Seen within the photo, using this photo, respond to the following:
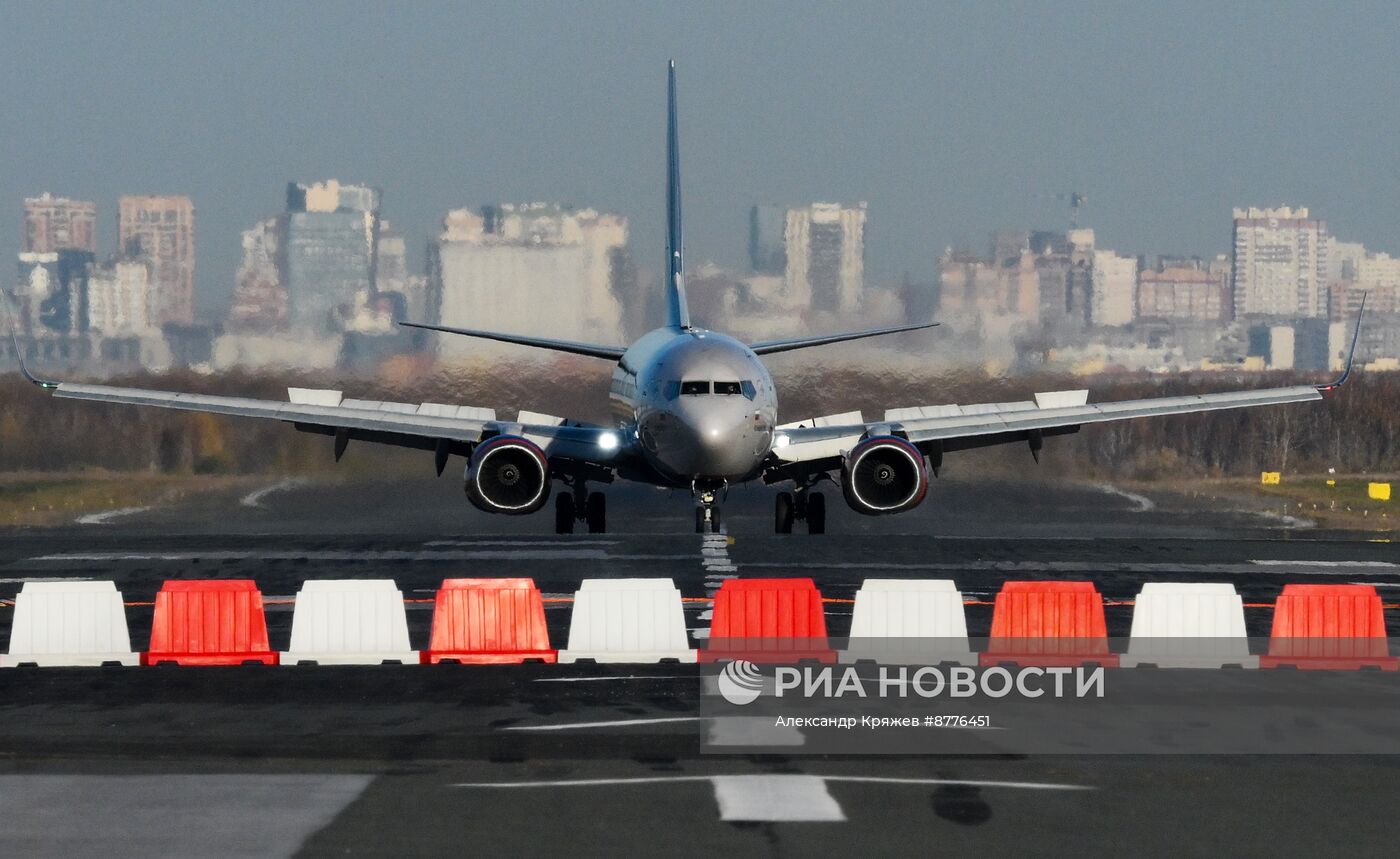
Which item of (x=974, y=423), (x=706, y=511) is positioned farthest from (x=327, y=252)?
(x=974, y=423)

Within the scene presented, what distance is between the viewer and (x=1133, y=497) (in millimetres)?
58375

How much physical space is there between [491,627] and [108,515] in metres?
37.0

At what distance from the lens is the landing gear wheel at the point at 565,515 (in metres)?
47.5

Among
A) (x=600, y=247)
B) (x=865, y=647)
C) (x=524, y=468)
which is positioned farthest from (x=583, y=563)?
(x=600, y=247)

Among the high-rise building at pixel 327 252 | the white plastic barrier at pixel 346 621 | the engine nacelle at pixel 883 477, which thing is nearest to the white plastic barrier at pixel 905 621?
the white plastic barrier at pixel 346 621

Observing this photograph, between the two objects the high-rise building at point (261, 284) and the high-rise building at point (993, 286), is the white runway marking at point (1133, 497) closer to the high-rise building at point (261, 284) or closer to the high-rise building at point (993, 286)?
the high-rise building at point (993, 286)

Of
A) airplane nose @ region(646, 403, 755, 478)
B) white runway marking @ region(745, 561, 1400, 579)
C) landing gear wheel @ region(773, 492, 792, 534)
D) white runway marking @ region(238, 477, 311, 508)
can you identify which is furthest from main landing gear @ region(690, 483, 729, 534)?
white runway marking @ region(238, 477, 311, 508)

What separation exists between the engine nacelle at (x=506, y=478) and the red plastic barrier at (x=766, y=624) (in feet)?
68.0

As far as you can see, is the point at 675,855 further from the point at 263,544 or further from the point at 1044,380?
the point at 1044,380

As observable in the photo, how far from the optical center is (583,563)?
39844mm

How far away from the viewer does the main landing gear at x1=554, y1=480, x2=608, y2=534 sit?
156ft

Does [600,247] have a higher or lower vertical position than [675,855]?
higher

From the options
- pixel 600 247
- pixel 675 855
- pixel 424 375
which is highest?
pixel 600 247

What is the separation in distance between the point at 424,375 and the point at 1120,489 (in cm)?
2040
